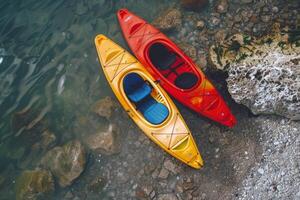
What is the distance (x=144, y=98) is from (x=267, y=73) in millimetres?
3891

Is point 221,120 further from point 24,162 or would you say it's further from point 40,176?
point 24,162

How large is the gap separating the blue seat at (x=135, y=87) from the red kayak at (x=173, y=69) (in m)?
0.46

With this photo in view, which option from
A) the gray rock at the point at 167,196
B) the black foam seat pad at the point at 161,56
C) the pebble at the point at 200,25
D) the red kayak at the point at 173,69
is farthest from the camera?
the pebble at the point at 200,25

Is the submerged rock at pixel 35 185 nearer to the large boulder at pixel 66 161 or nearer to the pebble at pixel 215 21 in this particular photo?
the large boulder at pixel 66 161

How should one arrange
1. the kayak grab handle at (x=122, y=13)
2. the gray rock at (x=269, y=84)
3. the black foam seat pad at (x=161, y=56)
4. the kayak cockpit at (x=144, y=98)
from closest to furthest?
the gray rock at (x=269, y=84), the kayak cockpit at (x=144, y=98), the black foam seat pad at (x=161, y=56), the kayak grab handle at (x=122, y=13)

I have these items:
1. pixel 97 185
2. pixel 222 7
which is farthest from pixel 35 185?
pixel 222 7

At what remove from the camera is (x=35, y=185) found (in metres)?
11.0

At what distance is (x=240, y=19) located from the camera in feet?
39.2

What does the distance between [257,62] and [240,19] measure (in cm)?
290

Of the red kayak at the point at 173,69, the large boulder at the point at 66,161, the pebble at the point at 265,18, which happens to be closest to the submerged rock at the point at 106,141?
the large boulder at the point at 66,161

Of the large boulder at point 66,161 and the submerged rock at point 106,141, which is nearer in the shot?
the large boulder at point 66,161

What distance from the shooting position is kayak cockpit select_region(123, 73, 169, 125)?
1098 centimetres

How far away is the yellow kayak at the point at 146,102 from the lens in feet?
33.6

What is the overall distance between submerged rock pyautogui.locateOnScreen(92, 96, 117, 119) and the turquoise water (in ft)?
0.94
